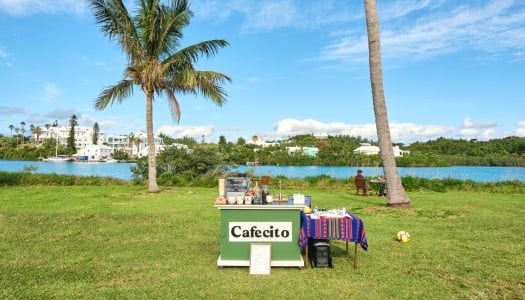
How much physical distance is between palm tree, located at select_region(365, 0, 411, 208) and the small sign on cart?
20.7 ft

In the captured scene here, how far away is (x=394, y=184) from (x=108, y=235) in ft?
23.8

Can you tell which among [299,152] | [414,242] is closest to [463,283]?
[414,242]

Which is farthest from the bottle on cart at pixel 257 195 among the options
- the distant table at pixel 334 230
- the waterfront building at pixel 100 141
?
the waterfront building at pixel 100 141

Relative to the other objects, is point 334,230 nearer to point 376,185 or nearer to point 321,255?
point 321,255

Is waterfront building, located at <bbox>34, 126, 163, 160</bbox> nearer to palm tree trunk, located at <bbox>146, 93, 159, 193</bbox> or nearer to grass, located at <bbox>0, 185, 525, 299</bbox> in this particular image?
palm tree trunk, located at <bbox>146, 93, 159, 193</bbox>

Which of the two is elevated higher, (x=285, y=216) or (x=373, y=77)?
(x=373, y=77)

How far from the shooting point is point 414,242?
21.4 feet

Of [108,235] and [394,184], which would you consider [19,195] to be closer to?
[108,235]

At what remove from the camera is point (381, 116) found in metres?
10.4

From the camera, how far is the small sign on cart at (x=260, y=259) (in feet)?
16.0

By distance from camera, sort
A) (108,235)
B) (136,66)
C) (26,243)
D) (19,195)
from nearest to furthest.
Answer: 1. (26,243)
2. (108,235)
3. (19,195)
4. (136,66)

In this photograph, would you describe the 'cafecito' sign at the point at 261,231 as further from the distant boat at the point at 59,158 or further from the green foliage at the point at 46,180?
the distant boat at the point at 59,158

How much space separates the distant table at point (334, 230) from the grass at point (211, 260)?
0.41 m

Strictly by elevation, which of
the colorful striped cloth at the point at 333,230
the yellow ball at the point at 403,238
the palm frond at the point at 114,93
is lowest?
the yellow ball at the point at 403,238
